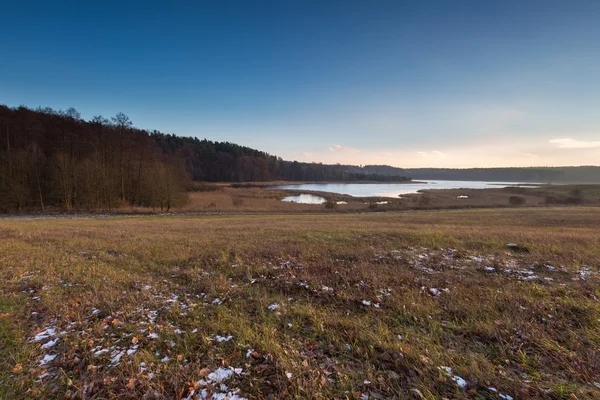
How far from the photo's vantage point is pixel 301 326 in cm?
451

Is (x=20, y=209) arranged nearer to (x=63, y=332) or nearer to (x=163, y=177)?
(x=163, y=177)

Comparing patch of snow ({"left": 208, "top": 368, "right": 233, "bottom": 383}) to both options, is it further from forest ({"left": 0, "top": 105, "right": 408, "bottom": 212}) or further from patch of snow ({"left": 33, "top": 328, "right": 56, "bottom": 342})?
forest ({"left": 0, "top": 105, "right": 408, "bottom": 212})

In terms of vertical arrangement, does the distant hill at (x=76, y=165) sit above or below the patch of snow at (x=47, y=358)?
above

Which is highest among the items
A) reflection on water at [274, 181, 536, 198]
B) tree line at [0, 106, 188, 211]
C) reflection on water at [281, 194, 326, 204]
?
tree line at [0, 106, 188, 211]

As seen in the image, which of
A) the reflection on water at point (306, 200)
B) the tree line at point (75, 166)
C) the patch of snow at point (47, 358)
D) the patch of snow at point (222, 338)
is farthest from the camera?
the reflection on water at point (306, 200)

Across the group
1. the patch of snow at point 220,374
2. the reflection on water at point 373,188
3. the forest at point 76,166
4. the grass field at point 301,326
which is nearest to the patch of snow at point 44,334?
the grass field at point 301,326

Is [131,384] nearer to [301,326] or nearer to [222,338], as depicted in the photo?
[222,338]

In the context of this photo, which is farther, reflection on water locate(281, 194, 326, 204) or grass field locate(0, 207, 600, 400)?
reflection on water locate(281, 194, 326, 204)

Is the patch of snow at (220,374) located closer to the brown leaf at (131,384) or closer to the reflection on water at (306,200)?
the brown leaf at (131,384)

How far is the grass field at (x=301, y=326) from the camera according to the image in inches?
123

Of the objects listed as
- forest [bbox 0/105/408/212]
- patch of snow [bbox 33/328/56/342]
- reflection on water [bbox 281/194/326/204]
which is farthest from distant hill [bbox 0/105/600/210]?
patch of snow [bbox 33/328/56/342]

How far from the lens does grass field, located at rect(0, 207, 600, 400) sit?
3.13m

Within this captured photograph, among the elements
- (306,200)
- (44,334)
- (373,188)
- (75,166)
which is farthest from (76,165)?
(373,188)

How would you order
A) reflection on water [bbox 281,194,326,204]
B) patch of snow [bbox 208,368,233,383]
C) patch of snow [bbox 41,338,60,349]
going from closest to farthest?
patch of snow [bbox 208,368,233,383] < patch of snow [bbox 41,338,60,349] < reflection on water [bbox 281,194,326,204]
